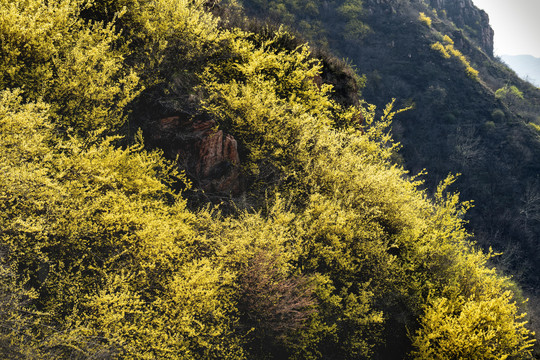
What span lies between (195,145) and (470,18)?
371 ft

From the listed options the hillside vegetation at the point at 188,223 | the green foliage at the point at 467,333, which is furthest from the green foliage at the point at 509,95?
the green foliage at the point at 467,333

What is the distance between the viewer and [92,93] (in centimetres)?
955

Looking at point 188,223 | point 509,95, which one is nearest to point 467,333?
point 188,223

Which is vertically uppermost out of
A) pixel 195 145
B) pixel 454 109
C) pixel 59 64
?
pixel 454 109

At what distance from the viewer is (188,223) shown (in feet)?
32.7

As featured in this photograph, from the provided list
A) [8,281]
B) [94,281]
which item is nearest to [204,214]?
[94,281]

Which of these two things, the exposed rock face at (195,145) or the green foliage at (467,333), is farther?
the exposed rock face at (195,145)

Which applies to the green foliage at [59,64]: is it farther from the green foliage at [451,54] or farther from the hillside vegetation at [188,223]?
the green foliage at [451,54]

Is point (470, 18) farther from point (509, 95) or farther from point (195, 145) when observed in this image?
point (195, 145)

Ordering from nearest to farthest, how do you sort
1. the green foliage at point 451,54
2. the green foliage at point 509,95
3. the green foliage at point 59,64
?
the green foliage at point 59,64
the green foliage at point 509,95
the green foliage at point 451,54

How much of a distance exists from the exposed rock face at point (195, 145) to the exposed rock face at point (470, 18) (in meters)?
104

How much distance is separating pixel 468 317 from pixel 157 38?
1534 centimetres

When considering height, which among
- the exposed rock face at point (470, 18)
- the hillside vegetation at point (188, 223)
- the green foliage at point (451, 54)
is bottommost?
the hillside vegetation at point (188, 223)

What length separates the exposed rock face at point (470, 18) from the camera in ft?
294
